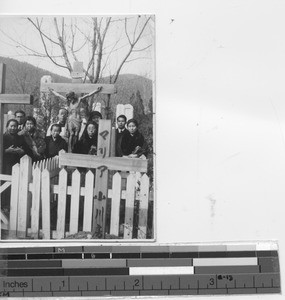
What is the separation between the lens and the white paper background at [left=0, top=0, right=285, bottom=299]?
946 millimetres

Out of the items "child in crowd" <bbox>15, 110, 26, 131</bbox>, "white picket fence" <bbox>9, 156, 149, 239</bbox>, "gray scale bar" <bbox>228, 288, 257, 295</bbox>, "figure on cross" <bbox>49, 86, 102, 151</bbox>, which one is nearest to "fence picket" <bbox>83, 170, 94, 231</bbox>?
"white picket fence" <bbox>9, 156, 149, 239</bbox>

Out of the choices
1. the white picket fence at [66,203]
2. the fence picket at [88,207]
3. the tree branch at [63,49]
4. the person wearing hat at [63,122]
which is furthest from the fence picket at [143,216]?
the tree branch at [63,49]

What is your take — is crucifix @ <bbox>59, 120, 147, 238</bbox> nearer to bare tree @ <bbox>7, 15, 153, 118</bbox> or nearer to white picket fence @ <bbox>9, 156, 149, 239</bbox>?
white picket fence @ <bbox>9, 156, 149, 239</bbox>

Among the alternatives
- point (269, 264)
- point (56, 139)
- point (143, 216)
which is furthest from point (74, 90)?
point (269, 264)

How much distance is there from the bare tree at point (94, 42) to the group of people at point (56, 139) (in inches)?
4.4

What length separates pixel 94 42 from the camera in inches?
38.5

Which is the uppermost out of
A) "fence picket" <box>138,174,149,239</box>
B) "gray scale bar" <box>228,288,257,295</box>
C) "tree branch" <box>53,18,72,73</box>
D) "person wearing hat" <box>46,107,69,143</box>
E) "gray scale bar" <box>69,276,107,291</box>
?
"tree branch" <box>53,18,72,73</box>

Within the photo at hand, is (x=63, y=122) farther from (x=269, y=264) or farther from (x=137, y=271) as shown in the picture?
(x=269, y=264)

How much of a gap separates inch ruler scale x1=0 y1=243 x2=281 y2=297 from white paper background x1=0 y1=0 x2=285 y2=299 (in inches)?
1.2

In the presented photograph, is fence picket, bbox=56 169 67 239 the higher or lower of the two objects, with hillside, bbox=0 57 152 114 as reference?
lower

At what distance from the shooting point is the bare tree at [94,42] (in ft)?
3.19

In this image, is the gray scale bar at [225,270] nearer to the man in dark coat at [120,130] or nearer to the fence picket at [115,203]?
the fence picket at [115,203]

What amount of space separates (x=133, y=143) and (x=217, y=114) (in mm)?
205

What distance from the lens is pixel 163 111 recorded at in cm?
97
